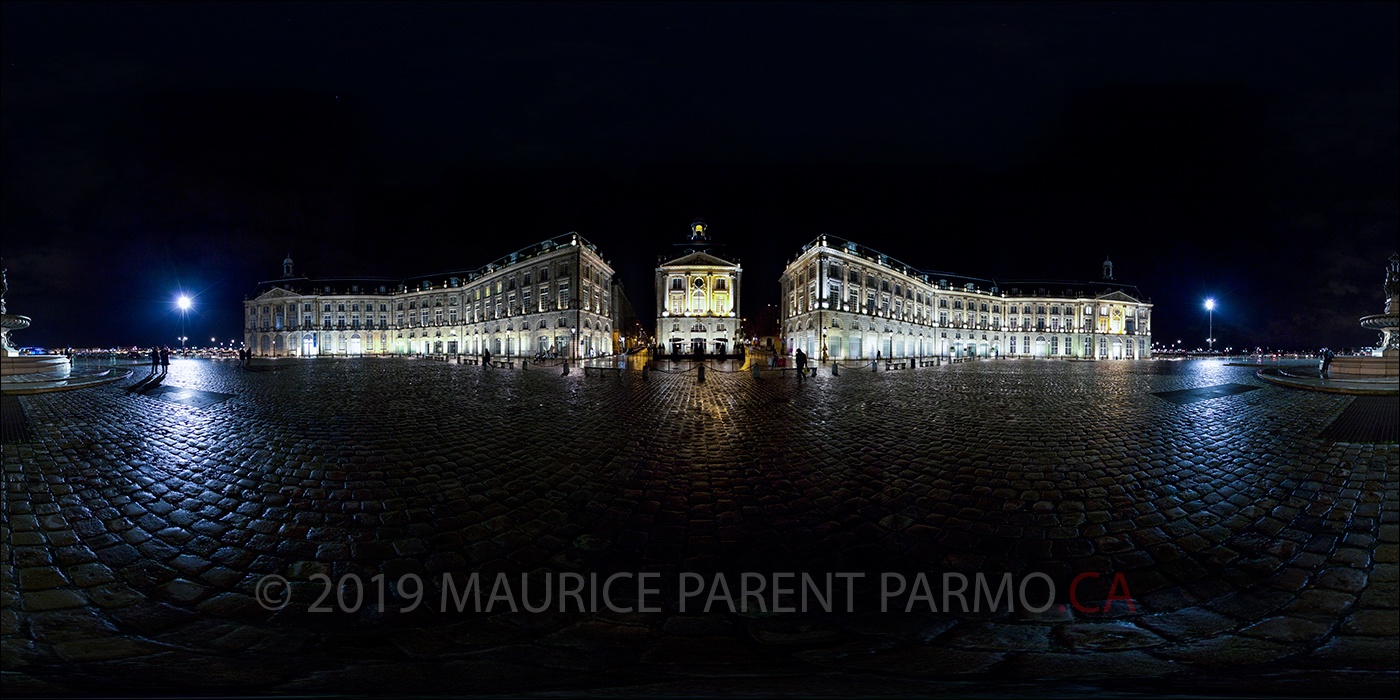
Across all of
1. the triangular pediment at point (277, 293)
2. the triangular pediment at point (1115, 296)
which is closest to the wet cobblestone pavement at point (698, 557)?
the triangular pediment at point (1115, 296)

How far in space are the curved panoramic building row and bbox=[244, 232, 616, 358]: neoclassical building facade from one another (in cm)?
22

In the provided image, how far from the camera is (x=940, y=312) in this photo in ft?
247

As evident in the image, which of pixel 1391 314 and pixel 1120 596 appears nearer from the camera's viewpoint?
pixel 1120 596

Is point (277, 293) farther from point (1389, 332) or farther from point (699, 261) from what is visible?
point (1389, 332)

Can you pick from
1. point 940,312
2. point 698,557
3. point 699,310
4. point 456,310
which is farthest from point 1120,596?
point 456,310

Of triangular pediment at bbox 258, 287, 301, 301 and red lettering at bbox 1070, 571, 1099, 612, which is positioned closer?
red lettering at bbox 1070, 571, 1099, 612

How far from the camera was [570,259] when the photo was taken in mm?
51969

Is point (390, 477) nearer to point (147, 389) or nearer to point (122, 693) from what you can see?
point (122, 693)

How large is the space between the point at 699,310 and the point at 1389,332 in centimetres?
4800

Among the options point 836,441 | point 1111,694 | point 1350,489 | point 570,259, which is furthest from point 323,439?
point 570,259

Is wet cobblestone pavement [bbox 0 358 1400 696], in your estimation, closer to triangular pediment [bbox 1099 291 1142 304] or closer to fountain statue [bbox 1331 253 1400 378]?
fountain statue [bbox 1331 253 1400 378]

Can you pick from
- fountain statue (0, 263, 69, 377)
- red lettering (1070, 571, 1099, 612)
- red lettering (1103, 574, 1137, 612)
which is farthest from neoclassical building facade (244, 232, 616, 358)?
red lettering (1103, 574, 1137, 612)

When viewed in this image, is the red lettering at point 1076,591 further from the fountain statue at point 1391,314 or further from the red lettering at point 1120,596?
the fountain statue at point 1391,314

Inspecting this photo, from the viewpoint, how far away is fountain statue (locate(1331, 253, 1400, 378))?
14844 millimetres
